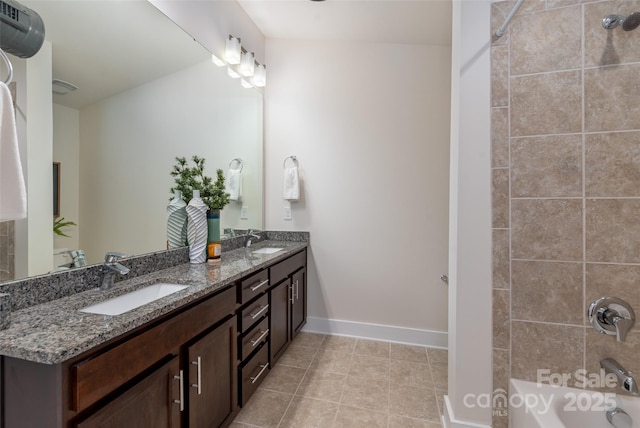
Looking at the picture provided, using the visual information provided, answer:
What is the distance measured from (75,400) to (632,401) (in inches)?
84.1

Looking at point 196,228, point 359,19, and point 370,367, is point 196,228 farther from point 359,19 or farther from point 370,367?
point 359,19

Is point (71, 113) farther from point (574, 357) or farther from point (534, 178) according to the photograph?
point (574, 357)

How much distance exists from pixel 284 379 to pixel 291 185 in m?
1.59

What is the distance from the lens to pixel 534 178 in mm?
1409

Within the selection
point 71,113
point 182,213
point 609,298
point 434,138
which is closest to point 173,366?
point 182,213

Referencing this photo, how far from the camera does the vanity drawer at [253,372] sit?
163 centimetres

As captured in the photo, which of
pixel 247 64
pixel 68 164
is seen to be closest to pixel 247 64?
pixel 247 64

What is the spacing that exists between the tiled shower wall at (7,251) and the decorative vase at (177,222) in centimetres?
73

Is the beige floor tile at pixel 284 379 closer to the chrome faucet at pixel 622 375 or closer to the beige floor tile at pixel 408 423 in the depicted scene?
the beige floor tile at pixel 408 423

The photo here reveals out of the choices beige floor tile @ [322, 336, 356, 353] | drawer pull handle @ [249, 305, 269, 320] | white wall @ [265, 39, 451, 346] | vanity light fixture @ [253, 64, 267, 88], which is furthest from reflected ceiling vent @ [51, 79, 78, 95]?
→ beige floor tile @ [322, 336, 356, 353]

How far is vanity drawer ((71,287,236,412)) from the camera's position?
0.79 m

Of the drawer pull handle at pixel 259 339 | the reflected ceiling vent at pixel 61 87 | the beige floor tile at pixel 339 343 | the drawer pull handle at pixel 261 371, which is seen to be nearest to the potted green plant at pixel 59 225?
the reflected ceiling vent at pixel 61 87

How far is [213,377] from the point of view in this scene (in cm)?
135

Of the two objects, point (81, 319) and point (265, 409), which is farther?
point (265, 409)
